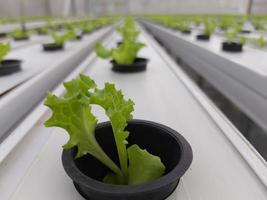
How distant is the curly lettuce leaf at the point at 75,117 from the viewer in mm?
451

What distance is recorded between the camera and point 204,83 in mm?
2912

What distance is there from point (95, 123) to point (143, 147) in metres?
0.17

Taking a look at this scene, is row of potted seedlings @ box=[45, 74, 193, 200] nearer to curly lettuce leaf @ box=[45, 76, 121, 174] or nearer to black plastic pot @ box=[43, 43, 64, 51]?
curly lettuce leaf @ box=[45, 76, 121, 174]

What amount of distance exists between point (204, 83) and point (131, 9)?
16.0 meters

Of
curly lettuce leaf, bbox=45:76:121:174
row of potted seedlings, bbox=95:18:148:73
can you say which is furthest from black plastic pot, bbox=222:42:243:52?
curly lettuce leaf, bbox=45:76:121:174

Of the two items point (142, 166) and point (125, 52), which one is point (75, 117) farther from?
point (125, 52)

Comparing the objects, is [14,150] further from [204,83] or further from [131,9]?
[131,9]

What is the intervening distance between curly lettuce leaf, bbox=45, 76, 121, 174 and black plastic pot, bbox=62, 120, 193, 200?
5 cm

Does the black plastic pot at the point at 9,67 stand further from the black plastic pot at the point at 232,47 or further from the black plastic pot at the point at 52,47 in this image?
the black plastic pot at the point at 232,47

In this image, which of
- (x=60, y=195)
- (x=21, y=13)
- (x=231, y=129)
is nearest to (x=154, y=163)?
(x=60, y=195)

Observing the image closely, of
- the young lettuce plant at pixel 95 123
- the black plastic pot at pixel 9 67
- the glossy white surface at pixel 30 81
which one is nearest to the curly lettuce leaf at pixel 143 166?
the young lettuce plant at pixel 95 123

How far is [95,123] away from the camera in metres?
0.52

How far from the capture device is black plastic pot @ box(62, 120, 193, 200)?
1.43ft

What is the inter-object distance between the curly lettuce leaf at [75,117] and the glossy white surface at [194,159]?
0.10 meters
